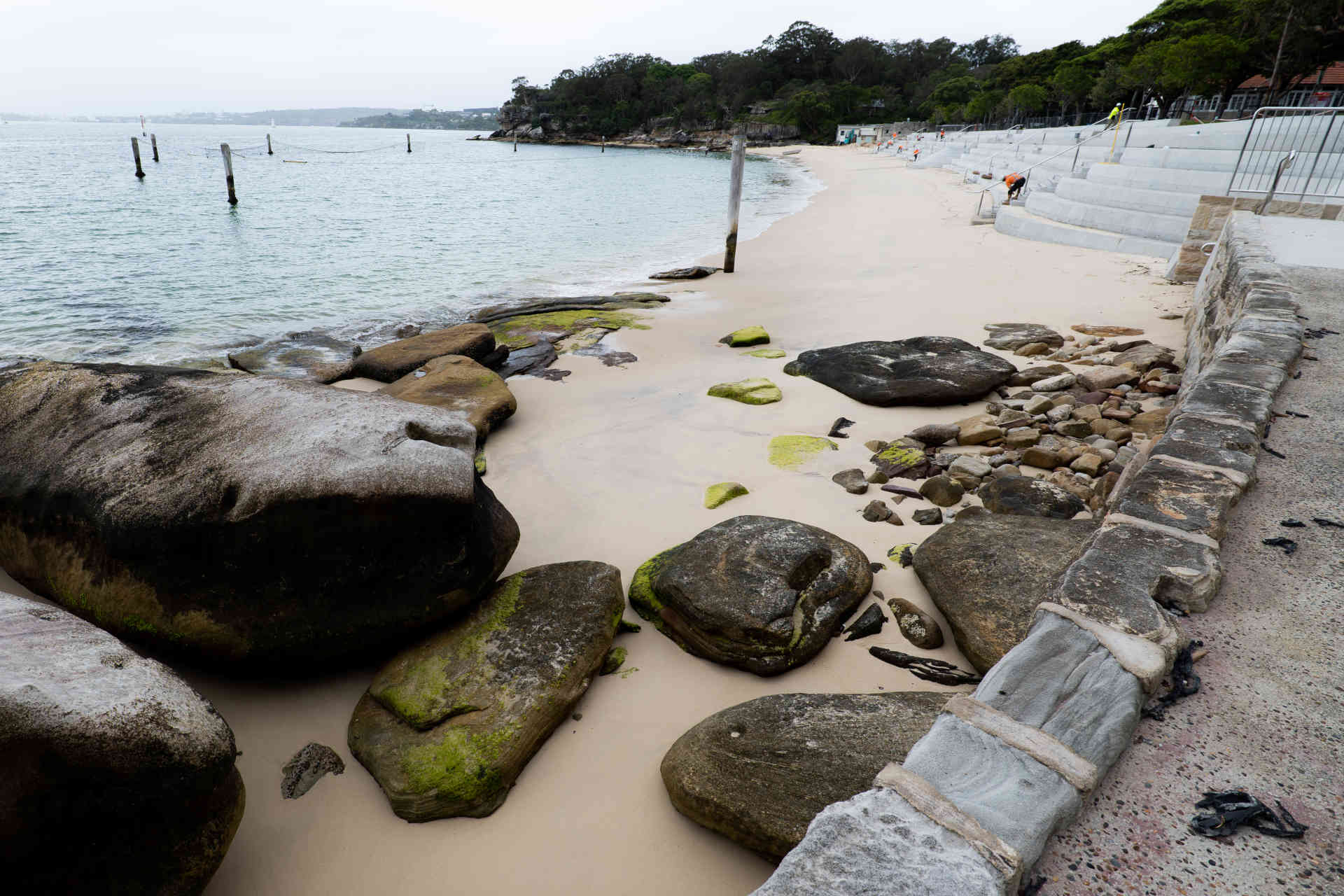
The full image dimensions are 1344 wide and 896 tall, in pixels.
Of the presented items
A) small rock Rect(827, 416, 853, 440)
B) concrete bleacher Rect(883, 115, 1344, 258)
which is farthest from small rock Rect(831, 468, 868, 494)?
concrete bleacher Rect(883, 115, 1344, 258)

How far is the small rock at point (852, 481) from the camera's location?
509 centimetres

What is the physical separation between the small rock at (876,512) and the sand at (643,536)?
0.09m

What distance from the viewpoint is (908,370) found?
7.02 m

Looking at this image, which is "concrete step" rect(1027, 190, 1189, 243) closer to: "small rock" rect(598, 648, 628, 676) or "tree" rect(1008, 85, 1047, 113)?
"small rock" rect(598, 648, 628, 676)

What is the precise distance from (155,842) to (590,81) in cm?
11976

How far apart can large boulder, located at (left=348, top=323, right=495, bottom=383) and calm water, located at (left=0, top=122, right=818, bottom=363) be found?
2571 millimetres

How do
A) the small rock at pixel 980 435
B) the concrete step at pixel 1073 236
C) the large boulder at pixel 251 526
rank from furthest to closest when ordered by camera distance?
the concrete step at pixel 1073 236 < the small rock at pixel 980 435 < the large boulder at pixel 251 526

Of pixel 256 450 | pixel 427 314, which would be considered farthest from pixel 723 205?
pixel 256 450

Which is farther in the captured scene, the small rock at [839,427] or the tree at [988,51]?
the tree at [988,51]

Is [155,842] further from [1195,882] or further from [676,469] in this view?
[676,469]

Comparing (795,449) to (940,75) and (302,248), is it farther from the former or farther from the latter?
(940,75)

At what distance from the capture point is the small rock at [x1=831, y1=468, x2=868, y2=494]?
16.7ft

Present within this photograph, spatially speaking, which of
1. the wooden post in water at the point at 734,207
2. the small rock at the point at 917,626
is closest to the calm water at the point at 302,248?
the wooden post in water at the point at 734,207

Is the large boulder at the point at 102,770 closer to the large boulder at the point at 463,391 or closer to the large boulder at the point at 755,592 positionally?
the large boulder at the point at 755,592
